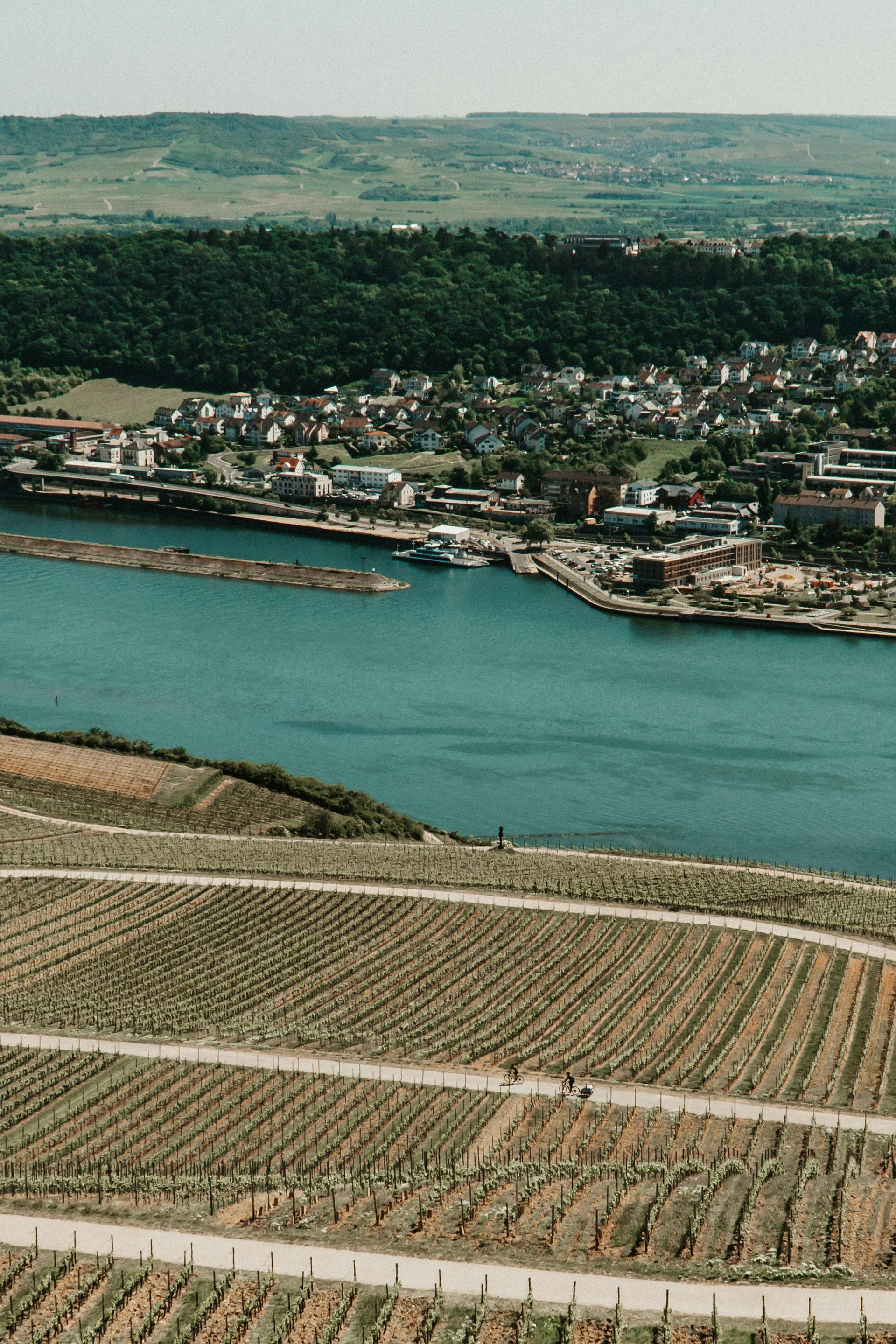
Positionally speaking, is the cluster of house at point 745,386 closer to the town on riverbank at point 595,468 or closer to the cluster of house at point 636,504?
the town on riverbank at point 595,468

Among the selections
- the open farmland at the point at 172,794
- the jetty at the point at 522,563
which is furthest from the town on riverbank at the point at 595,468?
the open farmland at the point at 172,794

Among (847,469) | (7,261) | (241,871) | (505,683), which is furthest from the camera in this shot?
(7,261)

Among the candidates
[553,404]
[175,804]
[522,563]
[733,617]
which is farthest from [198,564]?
[175,804]

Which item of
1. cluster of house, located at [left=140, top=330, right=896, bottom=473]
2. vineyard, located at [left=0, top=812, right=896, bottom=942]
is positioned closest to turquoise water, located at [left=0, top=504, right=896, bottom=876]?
vineyard, located at [left=0, top=812, right=896, bottom=942]

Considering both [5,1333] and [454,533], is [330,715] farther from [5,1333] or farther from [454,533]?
[5,1333]

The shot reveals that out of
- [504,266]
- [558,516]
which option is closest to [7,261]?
[504,266]

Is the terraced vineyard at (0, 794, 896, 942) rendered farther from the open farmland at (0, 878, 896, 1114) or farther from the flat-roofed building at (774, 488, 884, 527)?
the flat-roofed building at (774, 488, 884, 527)

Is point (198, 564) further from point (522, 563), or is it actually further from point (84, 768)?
point (84, 768)
